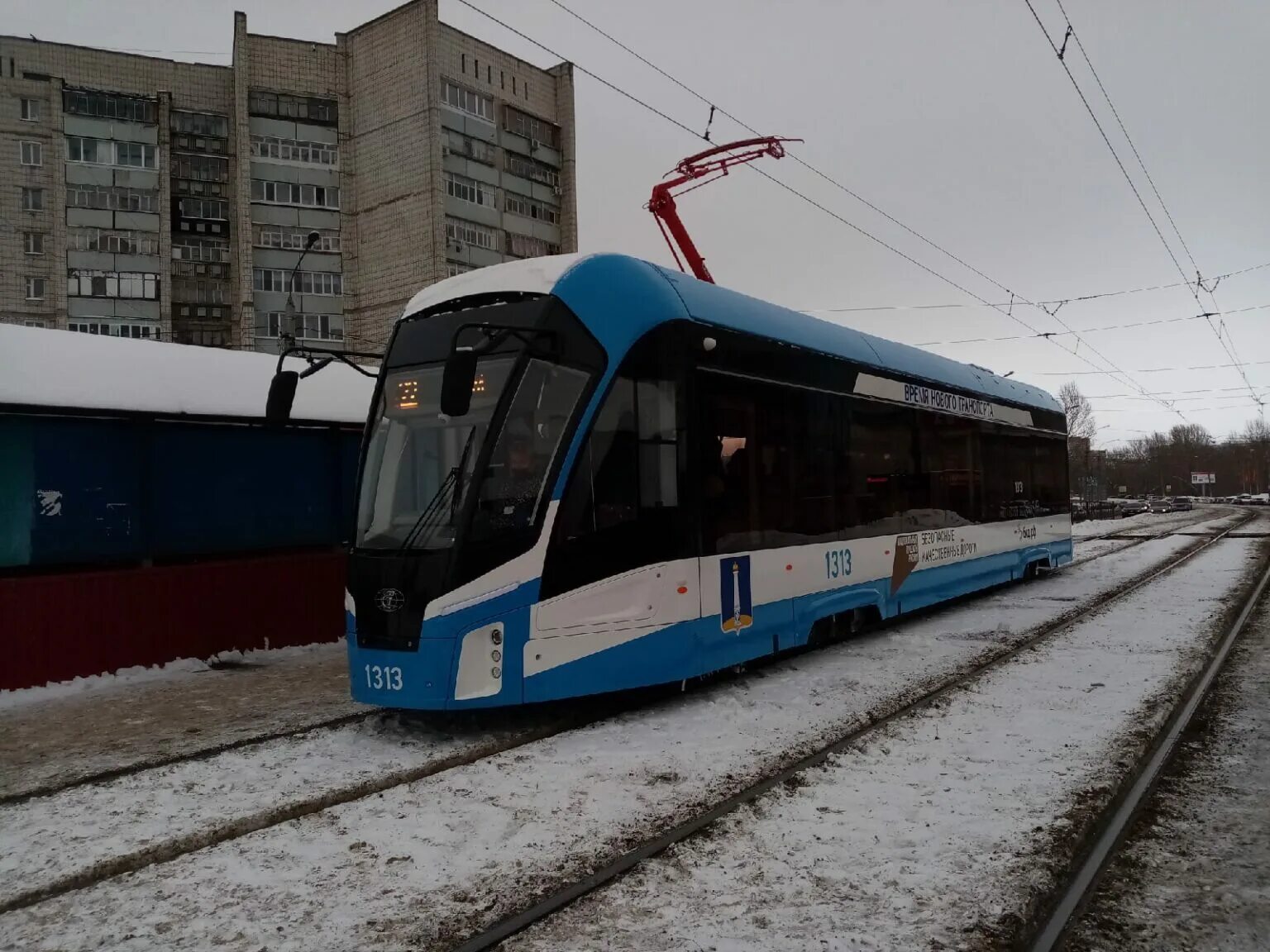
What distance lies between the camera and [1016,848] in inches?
171

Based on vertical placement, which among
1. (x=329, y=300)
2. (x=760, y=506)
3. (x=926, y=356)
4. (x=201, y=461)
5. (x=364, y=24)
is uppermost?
(x=364, y=24)

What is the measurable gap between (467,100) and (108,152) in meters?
16.5

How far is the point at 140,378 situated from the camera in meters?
10.3

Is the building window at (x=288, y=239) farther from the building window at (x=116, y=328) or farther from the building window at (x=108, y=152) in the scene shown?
the building window at (x=116, y=328)

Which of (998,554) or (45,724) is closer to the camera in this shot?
(45,724)

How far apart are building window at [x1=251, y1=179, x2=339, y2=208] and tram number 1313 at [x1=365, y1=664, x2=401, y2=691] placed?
41749mm

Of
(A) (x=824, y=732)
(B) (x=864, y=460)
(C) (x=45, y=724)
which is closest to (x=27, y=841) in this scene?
(C) (x=45, y=724)

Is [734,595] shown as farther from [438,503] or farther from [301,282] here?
[301,282]

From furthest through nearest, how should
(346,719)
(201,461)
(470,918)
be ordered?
(201,461) → (346,719) → (470,918)

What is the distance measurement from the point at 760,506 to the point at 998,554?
742 cm

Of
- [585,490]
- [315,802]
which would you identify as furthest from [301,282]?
[315,802]

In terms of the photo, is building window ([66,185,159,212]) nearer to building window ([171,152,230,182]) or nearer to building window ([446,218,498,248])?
building window ([171,152,230,182])

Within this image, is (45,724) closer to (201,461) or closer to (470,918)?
(201,461)

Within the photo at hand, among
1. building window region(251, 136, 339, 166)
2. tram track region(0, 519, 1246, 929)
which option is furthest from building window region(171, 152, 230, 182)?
tram track region(0, 519, 1246, 929)
